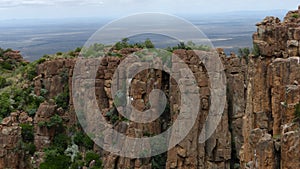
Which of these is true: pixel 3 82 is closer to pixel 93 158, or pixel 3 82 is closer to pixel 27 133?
pixel 27 133

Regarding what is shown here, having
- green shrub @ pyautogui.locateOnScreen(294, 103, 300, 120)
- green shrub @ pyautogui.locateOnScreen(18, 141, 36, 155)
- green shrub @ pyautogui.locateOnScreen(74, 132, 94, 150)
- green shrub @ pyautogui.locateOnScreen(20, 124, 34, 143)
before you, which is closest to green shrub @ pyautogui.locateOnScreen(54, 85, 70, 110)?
green shrub @ pyautogui.locateOnScreen(74, 132, 94, 150)

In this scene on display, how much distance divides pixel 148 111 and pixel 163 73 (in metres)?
3.59

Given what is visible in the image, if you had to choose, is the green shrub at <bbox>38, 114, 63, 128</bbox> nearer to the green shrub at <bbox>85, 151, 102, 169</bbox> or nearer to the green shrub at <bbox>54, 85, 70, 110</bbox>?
the green shrub at <bbox>54, 85, 70, 110</bbox>

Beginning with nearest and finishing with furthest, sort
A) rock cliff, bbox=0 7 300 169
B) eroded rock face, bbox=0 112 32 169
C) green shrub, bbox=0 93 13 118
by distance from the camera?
rock cliff, bbox=0 7 300 169
eroded rock face, bbox=0 112 32 169
green shrub, bbox=0 93 13 118

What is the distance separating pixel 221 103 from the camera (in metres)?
34.7

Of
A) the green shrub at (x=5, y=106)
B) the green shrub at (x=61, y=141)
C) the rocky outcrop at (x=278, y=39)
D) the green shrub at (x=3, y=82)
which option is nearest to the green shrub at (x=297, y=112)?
the rocky outcrop at (x=278, y=39)

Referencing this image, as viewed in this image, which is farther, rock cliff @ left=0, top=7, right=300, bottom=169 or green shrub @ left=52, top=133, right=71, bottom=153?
green shrub @ left=52, top=133, right=71, bottom=153

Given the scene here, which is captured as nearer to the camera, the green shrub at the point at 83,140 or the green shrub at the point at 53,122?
the green shrub at the point at 83,140

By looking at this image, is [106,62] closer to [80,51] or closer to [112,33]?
[80,51]

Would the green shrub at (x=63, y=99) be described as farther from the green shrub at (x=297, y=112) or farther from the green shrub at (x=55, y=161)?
the green shrub at (x=297, y=112)

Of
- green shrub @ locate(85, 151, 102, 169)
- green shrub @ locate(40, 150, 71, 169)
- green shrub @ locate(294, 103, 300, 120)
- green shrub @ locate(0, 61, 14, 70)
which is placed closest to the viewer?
green shrub @ locate(294, 103, 300, 120)

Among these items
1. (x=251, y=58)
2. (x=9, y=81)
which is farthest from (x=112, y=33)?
(x=251, y=58)

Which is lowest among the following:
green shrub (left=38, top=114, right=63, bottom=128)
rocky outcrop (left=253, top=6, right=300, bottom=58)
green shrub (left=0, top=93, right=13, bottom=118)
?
green shrub (left=38, top=114, right=63, bottom=128)

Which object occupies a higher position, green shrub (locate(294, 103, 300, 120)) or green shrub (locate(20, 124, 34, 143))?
green shrub (locate(294, 103, 300, 120))
